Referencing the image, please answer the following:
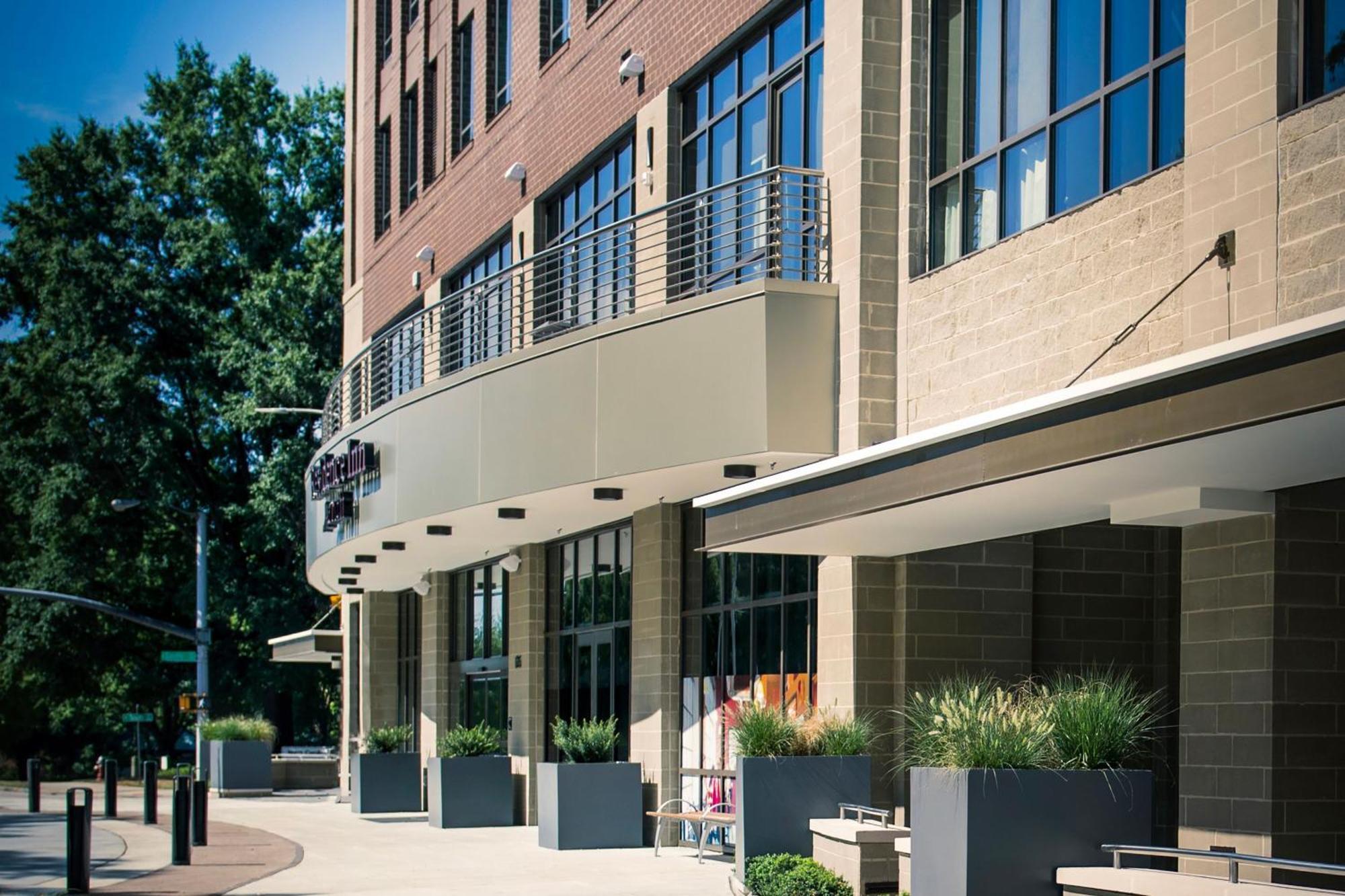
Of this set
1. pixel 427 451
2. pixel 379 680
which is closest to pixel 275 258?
pixel 379 680

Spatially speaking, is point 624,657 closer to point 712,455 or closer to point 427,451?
point 427,451

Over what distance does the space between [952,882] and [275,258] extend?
173ft

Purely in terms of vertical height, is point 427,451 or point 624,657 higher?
point 427,451

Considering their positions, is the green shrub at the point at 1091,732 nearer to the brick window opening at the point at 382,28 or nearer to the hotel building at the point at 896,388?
the hotel building at the point at 896,388

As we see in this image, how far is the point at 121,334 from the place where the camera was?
57.3 m

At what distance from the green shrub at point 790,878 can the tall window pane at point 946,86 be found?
267 inches

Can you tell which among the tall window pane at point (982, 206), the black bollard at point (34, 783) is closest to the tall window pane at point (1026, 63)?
the tall window pane at point (982, 206)

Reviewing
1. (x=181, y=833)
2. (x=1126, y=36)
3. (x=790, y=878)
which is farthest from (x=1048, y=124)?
(x=181, y=833)

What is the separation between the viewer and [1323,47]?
1152 cm

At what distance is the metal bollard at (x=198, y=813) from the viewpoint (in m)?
23.6

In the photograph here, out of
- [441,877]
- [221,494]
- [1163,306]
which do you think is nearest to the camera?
[1163,306]

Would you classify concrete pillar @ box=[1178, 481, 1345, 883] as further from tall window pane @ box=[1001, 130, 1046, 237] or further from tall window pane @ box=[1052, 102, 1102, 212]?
tall window pane @ box=[1001, 130, 1046, 237]

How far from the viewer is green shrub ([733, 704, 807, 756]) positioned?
16.2 metres

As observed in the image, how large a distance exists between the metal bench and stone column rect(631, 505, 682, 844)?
226 mm
